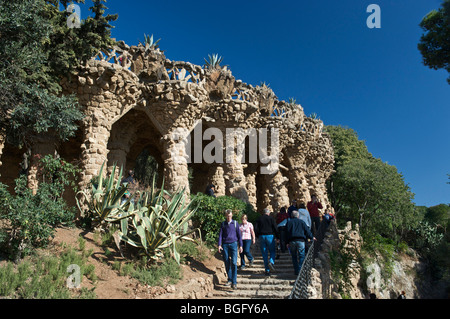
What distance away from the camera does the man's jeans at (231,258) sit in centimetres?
666

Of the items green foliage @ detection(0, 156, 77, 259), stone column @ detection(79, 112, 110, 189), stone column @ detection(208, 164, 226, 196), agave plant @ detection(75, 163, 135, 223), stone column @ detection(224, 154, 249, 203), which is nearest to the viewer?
green foliage @ detection(0, 156, 77, 259)

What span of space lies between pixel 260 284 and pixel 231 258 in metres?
0.90

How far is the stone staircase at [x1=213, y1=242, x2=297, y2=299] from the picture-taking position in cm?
642

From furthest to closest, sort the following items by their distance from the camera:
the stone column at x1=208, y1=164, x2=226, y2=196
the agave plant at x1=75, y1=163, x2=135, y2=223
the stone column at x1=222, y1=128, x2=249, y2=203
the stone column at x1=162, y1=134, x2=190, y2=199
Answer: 1. the stone column at x1=208, y1=164, x2=226, y2=196
2. the stone column at x1=222, y1=128, x2=249, y2=203
3. the stone column at x1=162, y1=134, x2=190, y2=199
4. the agave plant at x1=75, y1=163, x2=135, y2=223

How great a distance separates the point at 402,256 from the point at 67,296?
23.1 metres

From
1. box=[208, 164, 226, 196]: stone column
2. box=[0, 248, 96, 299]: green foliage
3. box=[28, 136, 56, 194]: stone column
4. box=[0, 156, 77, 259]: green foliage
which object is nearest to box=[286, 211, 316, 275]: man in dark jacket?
box=[0, 248, 96, 299]: green foliage

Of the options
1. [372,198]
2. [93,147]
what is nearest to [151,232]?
[93,147]

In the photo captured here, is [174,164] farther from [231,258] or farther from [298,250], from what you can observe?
[298,250]

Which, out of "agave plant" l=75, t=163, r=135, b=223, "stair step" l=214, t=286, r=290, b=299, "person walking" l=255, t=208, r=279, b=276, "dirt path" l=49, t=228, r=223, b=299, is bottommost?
"stair step" l=214, t=286, r=290, b=299

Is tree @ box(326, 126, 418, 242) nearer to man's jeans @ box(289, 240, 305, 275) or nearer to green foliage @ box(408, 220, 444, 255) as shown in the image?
green foliage @ box(408, 220, 444, 255)

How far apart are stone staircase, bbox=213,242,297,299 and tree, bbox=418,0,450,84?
9.63m

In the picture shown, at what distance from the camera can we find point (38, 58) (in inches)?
280

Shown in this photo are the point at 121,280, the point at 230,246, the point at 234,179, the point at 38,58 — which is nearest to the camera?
the point at 121,280

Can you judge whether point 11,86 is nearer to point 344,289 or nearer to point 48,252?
point 48,252
